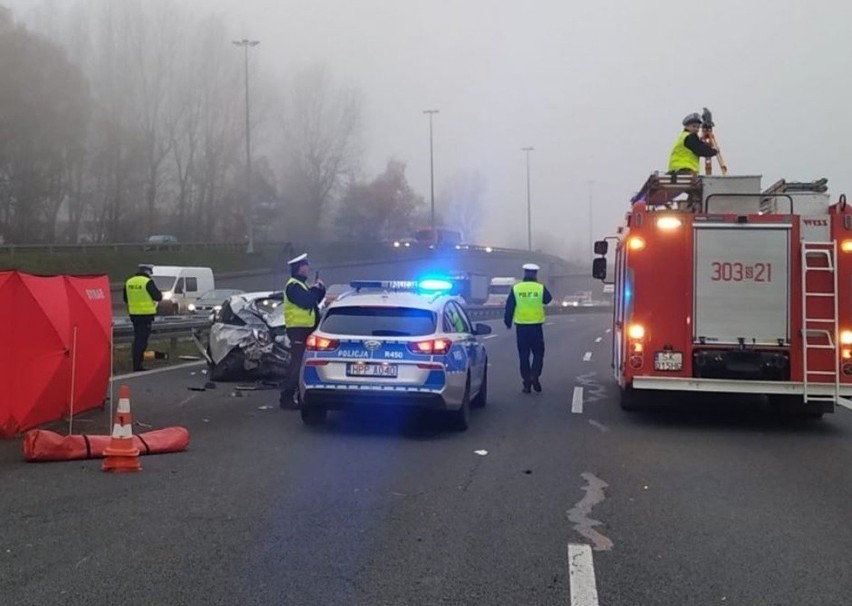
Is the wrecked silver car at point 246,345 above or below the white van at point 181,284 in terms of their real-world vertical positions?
below

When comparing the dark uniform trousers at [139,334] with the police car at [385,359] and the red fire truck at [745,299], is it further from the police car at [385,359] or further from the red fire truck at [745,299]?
the red fire truck at [745,299]

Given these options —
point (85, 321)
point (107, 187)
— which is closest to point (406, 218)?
point (107, 187)

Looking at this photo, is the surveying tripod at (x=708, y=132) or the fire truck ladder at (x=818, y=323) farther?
the surveying tripod at (x=708, y=132)

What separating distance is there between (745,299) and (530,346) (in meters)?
4.08

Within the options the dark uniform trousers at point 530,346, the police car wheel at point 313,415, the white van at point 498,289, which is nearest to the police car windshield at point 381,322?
the police car wheel at point 313,415

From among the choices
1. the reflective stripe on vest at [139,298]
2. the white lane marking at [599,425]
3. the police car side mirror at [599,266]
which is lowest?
the white lane marking at [599,425]

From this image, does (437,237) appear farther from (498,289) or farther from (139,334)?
(139,334)

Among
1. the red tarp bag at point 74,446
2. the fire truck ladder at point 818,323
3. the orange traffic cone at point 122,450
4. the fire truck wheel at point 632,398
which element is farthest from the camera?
the fire truck wheel at point 632,398

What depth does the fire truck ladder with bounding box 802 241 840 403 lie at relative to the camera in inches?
383

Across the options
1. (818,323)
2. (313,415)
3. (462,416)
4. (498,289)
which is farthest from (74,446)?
(498,289)

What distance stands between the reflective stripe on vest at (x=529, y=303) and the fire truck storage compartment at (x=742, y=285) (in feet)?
11.8

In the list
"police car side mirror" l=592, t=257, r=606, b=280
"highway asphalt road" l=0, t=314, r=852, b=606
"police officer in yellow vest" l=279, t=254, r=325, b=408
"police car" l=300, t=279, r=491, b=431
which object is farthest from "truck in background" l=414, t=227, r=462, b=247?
"highway asphalt road" l=0, t=314, r=852, b=606

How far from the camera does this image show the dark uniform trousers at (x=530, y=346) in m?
13.4

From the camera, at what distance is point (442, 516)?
632 cm
